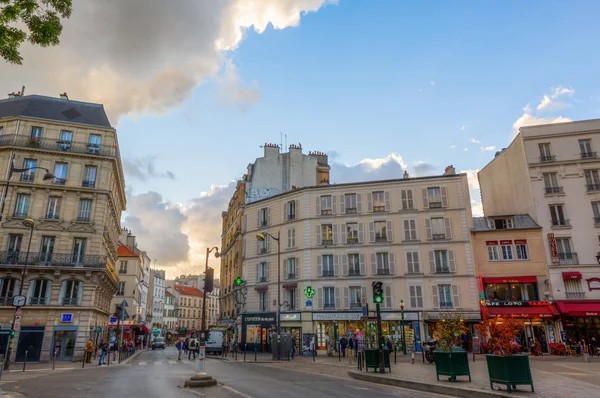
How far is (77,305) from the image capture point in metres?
28.6

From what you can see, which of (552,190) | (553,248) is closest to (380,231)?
(553,248)

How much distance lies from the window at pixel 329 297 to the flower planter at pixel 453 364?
20.0 m

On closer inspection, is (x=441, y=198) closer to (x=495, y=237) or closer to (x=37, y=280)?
(x=495, y=237)

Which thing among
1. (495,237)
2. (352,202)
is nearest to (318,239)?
(352,202)

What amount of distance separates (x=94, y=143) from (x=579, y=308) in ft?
129

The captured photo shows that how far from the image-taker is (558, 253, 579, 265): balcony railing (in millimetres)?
30748

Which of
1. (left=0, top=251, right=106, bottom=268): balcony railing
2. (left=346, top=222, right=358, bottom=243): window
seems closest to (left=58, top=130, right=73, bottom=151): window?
(left=0, top=251, right=106, bottom=268): balcony railing

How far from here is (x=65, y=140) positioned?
102 feet

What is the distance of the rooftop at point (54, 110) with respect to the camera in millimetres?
32062

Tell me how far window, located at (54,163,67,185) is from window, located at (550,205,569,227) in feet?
127

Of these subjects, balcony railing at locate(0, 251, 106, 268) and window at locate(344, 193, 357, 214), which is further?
window at locate(344, 193, 357, 214)

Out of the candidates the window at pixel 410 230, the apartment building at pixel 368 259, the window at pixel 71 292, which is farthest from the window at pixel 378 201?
the window at pixel 71 292

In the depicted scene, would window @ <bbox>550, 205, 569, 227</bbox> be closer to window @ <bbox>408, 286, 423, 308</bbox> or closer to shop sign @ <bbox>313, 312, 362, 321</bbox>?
window @ <bbox>408, 286, 423, 308</bbox>

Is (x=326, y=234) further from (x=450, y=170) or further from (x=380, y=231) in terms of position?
(x=450, y=170)
